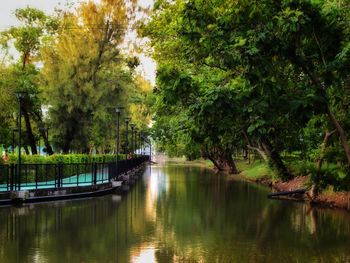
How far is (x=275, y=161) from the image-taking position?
39.2 meters

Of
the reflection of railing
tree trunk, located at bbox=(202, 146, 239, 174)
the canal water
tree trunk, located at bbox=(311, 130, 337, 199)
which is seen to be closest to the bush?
tree trunk, located at bbox=(311, 130, 337, 199)

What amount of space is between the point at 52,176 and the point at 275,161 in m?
17.6

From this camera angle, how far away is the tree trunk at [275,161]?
3872cm

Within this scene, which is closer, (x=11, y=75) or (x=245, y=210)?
(x=245, y=210)

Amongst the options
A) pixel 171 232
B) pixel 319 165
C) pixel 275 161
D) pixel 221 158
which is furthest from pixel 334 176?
pixel 221 158

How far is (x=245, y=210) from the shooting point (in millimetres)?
24453

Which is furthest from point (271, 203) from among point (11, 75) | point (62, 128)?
point (11, 75)

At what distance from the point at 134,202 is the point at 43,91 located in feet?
72.8

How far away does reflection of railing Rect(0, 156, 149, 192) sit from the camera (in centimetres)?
2559

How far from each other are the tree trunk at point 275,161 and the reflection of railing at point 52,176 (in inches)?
474

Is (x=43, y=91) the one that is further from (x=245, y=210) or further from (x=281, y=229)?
(x=281, y=229)

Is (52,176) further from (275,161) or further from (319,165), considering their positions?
(275,161)

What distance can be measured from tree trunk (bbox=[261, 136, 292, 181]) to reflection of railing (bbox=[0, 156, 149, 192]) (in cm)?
1203

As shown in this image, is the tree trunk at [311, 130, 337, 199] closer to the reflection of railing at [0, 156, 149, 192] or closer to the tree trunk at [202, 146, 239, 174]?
the reflection of railing at [0, 156, 149, 192]
